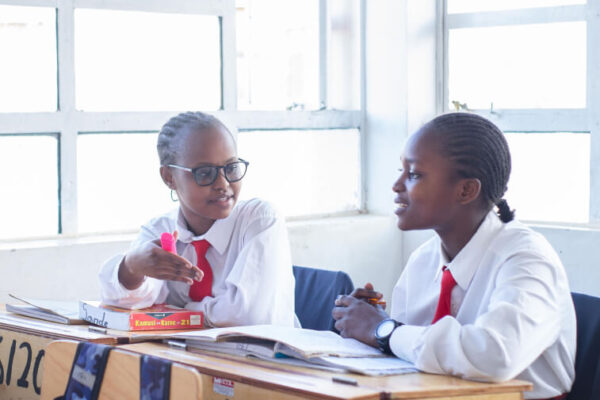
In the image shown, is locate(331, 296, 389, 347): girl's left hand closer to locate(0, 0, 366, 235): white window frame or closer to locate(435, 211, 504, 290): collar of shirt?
locate(435, 211, 504, 290): collar of shirt

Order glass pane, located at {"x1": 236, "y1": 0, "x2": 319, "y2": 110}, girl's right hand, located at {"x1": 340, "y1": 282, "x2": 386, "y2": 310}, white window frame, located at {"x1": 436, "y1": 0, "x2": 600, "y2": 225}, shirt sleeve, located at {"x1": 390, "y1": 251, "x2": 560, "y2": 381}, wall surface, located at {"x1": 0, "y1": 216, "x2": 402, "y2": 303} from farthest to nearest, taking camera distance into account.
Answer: glass pane, located at {"x1": 236, "y1": 0, "x2": 319, "y2": 110}
white window frame, located at {"x1": 436, "y1": 0, "x2": 600, "y2": 225}
wall surface, located at {"x1": 0, "y1": 216, "x2": 402, "y2": 303}
girl's right hand, located at {"x1": 340, "y1": 282, "x2": 386, "y2": 310}
shirt sleeve, located at {"x1": 390, "y1": 251, "x2": 560, "y2": 381}

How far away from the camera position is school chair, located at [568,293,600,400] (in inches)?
81.5

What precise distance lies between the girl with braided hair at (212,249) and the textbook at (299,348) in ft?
Answer: 1.05

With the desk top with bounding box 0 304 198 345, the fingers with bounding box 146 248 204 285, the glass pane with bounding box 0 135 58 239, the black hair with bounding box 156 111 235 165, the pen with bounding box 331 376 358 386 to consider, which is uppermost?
the black hair with bounding box 156 111 235 165

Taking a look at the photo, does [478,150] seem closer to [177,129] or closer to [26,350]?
[177,129]

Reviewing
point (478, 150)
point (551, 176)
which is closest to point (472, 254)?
point (478, 150)

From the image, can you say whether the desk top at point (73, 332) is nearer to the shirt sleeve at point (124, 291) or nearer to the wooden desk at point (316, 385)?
the shirt sleeve at point (124, 291)

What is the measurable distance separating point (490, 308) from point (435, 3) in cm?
275

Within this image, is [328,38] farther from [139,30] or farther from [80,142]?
[80,142]

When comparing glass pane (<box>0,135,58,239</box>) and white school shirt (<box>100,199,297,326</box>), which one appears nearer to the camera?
white school shirt (<box>100,199,297,326</box>)

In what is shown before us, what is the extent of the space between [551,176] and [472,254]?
197 centimetres

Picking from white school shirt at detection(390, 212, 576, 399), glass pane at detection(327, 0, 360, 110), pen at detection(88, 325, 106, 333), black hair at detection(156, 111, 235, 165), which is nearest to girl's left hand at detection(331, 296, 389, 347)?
white school shirt at detection(390, 212, 576, 399)

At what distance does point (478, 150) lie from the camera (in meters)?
2.12

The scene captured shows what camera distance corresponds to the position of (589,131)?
3756 millimetres
